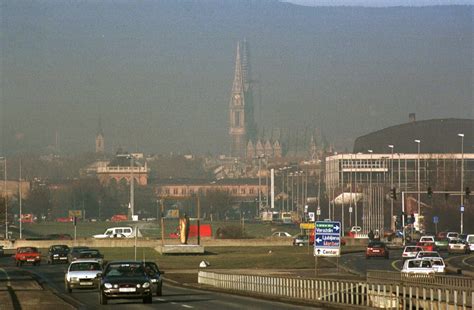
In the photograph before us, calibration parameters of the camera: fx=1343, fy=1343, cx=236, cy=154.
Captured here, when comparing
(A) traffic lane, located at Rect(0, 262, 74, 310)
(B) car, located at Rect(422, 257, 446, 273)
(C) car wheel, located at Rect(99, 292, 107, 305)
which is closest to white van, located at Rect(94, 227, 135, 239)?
(A) traffic lane, located at Rect(0, 262, 74, 310)

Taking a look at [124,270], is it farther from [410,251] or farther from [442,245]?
[442,245]

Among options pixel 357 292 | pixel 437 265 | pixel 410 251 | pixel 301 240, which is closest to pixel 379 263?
pixel 410 251

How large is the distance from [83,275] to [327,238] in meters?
11.8

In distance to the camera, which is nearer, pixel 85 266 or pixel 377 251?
pixel 85 266

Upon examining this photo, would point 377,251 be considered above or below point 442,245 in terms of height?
above

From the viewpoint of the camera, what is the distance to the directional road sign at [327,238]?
185 feet

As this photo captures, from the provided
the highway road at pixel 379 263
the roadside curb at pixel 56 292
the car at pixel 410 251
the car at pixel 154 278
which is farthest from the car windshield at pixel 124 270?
the car at pixel 410 251

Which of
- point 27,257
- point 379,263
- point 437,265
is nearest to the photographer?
point 437,265

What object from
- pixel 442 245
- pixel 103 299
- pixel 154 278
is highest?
pixel 154 278

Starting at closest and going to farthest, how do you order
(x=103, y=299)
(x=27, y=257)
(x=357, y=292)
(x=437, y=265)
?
(x=357, y=292)
(x=103, y=299)
(x=437, y=265)
(x=27, y=257)

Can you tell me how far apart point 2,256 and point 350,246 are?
105ft

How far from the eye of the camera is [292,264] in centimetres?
8962

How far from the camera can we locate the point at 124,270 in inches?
1954

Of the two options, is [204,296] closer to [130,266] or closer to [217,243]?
[130,266]
